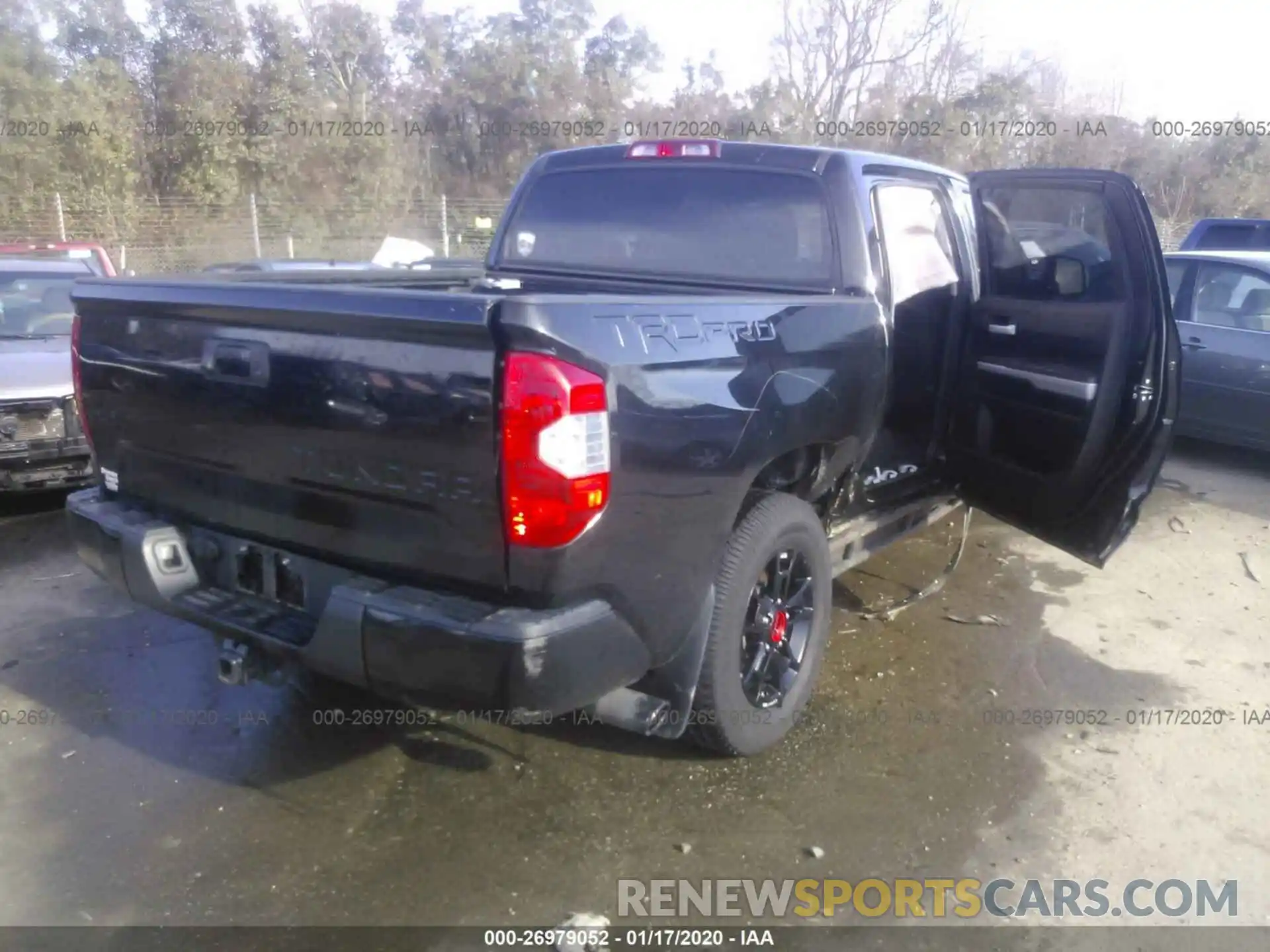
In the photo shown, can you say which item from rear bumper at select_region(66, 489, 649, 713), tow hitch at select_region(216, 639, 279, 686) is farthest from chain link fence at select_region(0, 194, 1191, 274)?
tow hitch at select_region(216, 639, 279, 686)

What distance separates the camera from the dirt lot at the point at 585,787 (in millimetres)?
2961

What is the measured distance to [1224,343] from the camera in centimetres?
777

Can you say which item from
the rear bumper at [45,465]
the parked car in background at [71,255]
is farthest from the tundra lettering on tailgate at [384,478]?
the parked car in background at [71,255]

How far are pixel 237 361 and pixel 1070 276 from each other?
3.44 metres

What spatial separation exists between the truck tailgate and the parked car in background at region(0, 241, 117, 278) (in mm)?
5194

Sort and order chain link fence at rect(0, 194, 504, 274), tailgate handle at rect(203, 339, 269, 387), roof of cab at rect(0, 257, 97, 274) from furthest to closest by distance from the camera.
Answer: chain link fence at rect(0, 194, 504, 274)
roof of cab at rect(0, 257, 97, 274)
tailgate handle at rect(203, 339, 269, 387)

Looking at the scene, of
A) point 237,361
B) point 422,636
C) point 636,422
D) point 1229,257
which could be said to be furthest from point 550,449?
point 1229,257

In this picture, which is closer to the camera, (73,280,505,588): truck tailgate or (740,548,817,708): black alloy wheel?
(73,280,505,588): truck tailgate

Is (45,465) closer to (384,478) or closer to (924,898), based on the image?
(384,478)

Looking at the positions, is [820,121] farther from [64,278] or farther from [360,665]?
[360,665]

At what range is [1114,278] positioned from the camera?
4.33m

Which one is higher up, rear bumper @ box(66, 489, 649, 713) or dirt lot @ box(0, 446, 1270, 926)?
rear bumper @ box(66, 489, 649, 713)

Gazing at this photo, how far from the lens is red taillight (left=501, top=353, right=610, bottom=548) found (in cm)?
242

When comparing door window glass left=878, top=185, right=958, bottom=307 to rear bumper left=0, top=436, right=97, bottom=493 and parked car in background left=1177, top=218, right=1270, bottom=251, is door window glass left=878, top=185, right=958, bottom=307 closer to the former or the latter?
rear bumper left=0, top=436, right=97, bottom=493
